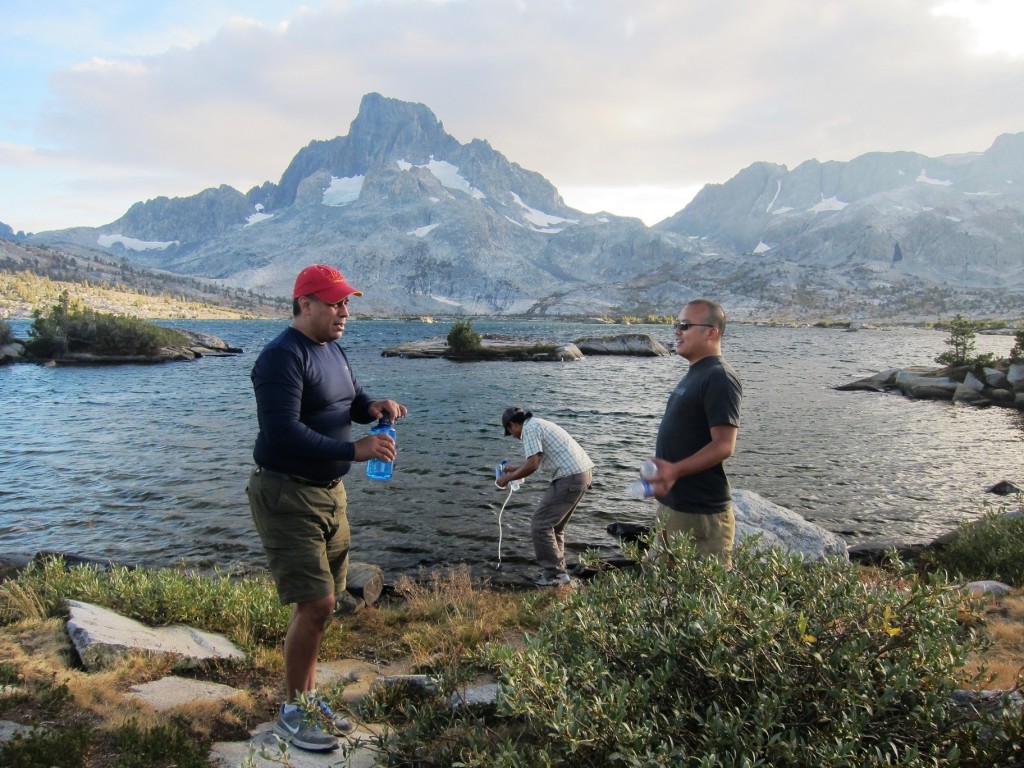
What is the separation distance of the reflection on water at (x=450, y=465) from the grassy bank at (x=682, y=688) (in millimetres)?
6863

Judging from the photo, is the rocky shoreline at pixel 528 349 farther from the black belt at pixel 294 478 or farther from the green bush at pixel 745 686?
the green bush at pixel 745 686

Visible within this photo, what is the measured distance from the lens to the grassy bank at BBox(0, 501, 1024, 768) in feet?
9.02

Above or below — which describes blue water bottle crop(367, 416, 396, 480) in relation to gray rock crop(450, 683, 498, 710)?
above

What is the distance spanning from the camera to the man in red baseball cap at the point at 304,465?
14.5ft

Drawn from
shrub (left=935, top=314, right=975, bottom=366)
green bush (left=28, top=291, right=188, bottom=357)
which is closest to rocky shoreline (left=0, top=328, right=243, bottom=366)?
green bush (left=28, top=291, right=188, bottom=357)

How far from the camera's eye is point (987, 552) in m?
9.55

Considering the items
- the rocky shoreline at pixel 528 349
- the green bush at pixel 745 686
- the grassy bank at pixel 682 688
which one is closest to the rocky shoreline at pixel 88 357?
the rocky shoreline at pixel 528 349

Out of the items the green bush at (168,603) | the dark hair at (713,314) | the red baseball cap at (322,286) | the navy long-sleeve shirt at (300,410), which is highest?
the red baseball cap at (322,286)

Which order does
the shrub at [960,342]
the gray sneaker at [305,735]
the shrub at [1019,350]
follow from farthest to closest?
1. the shrub at [960,342]
2. the shrub at [1019,350]
3. the gray sneaker at [305,735]

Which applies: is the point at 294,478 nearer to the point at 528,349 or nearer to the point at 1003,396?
the point at 1003,396

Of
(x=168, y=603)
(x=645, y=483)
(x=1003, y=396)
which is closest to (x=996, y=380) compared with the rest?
(x=1003, y=396)

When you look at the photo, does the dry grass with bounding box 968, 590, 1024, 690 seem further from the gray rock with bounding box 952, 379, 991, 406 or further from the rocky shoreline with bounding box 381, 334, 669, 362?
the rocky shoreline with bounding box 381, 334, 669, 362

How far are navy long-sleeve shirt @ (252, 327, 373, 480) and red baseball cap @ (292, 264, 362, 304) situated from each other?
35cm

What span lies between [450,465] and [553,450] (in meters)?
9.94
